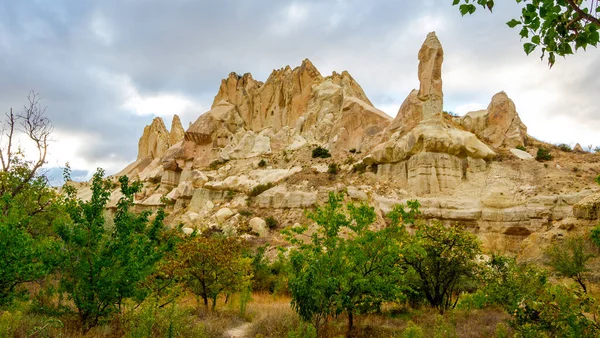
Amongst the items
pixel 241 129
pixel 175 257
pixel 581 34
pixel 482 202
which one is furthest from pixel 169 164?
pixel 581 34

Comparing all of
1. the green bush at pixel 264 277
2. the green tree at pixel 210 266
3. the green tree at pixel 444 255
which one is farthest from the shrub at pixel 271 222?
the green tree at pixel 444 255

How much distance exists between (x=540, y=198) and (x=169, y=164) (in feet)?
137

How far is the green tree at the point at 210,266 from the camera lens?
36.5 feet

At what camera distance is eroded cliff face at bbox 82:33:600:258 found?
23156 mm

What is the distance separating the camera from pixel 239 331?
927 cm

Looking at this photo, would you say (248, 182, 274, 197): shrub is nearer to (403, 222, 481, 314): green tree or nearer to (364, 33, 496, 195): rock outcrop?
(364, 33, 496, 195): rock outcrop

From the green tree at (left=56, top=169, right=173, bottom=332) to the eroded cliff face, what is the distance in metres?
5.48

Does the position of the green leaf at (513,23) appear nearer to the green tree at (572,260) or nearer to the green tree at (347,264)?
the green tree at (347,264)

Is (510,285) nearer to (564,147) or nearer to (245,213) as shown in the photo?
(245,213)

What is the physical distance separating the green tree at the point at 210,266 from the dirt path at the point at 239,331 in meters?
1.86

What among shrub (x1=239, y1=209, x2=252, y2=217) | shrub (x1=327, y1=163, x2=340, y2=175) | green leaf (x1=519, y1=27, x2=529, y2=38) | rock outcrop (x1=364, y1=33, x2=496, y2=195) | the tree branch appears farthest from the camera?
shrub (x1=327, y1=163, x2=340, y2=175)

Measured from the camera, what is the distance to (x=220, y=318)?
33.6 feet

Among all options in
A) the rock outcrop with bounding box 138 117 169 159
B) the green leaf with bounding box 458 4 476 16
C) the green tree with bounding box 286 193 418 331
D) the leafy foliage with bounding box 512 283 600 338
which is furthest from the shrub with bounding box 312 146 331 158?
the rock outcrop with bounding box 138 117 169 159

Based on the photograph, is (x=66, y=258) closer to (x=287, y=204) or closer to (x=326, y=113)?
(x=287, y=204)
